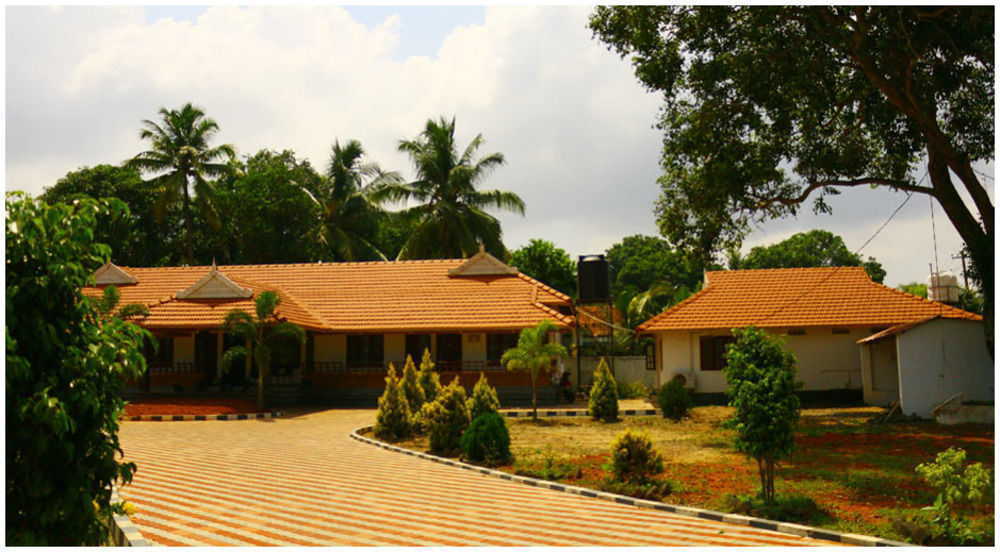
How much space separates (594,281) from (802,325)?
325 inches

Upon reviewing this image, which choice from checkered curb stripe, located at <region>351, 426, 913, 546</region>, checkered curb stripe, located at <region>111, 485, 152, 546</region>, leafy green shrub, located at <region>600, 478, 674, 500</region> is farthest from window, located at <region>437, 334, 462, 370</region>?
checkered curb stripe, located at <region>111, 485, 152, 546</region>

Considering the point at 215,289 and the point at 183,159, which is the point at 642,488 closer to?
the point at 215,289

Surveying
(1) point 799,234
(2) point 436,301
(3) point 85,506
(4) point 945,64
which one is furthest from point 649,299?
(1) point 799,234

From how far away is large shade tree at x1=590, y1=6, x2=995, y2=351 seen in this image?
15383 millimetres

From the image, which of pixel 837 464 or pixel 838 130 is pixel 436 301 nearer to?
pixel 838 130

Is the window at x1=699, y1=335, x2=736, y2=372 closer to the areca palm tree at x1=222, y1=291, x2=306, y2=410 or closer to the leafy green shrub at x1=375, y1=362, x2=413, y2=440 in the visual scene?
the leafy green shrub at x1=375, y1=362, x2=413, y2=440

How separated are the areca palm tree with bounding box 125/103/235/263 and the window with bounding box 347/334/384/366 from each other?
14212 millimetres

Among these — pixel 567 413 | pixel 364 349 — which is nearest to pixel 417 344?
pixel 364 349

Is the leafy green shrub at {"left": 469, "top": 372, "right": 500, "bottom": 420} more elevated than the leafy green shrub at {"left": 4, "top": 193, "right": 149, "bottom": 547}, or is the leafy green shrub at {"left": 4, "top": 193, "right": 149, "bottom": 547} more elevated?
the leafy green shrub at {"left": 4, "top": 193, "right": 149, "bottom": 547}

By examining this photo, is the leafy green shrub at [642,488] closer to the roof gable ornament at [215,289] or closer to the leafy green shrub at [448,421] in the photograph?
the leafy green shrub at [448,421]

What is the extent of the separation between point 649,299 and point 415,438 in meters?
19.7

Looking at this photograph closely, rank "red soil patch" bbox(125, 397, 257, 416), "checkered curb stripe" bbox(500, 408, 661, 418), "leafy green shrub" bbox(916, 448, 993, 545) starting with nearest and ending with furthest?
"leafy green shrub" bbox(916, 448, 993, 545), "red soil patch" bbox(125, 397, 257, 416), "checkered curb stripe" bbox(500, 408, 661, 418)

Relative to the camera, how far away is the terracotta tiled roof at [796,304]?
937 inches

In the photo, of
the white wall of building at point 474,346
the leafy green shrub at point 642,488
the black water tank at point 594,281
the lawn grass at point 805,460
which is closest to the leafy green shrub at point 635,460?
the leafy green shrub at point 642,488
